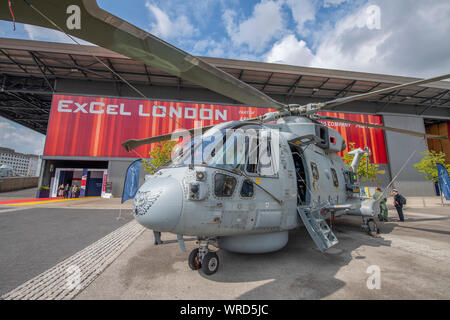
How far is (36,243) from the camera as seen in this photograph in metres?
5.79

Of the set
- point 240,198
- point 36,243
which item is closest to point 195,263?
point 240,198

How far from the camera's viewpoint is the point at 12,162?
12581cm

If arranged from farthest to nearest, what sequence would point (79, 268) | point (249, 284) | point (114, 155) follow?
point (114, 155) → point (79, 268) → point (249, 284)

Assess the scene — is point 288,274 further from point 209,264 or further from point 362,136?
point 362,136

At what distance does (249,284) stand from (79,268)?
11.9 ft

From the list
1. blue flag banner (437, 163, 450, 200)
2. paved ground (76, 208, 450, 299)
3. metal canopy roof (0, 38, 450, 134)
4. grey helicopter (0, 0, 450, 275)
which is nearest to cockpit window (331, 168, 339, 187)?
grey helicopter (0, 0, 450, 275)

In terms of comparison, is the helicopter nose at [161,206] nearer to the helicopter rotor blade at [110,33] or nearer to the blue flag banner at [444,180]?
the helicopter rotor blade at [110,33]

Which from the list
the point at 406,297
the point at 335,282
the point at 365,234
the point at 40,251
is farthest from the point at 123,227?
the point at 365,234

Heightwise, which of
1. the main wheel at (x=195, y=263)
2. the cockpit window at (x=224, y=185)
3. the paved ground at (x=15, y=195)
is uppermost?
the cockpit window at (x=224, y=185)

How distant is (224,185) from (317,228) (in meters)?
2.79

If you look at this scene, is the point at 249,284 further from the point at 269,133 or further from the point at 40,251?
the point at 40,251

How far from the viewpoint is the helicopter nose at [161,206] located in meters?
3.18

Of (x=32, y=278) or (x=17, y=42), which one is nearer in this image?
(x=32, y=278)

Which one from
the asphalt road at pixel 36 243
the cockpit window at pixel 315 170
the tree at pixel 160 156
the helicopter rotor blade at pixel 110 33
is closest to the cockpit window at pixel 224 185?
the helicopter rotor blade at pixel 110 33
